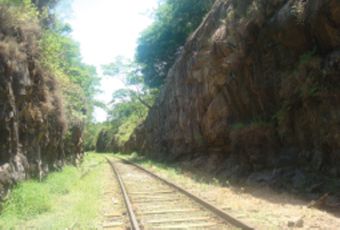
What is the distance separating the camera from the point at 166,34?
113 ft

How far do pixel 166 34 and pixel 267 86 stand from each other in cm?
2174

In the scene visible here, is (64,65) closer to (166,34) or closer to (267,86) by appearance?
(267,86)

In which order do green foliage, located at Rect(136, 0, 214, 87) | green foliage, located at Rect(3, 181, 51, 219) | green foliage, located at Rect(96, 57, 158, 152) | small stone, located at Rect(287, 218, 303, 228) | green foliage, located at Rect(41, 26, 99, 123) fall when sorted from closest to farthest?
small stone, located at Rect(287, 218, 303, 228), green foliage, located at Rect(3, 181, 51, 219), green foliage, located at Rect(41, 26, 99, 123), green foliage, located at Rect(136, 0, 214, 87), green foliage, located at Rect(96, 57, 158, 152)

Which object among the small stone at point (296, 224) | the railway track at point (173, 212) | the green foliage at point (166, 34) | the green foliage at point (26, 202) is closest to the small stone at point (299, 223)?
the small stone at point (296, 224)

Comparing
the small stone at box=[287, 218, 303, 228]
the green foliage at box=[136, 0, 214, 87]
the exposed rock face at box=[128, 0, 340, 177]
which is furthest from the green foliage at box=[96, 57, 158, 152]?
the small stone at box=[287, 218, 303, 228]

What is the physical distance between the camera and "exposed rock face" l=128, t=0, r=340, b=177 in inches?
418

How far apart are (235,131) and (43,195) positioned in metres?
7.74

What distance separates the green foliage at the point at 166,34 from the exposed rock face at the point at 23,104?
56.4 ft

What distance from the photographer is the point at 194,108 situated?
2072cm

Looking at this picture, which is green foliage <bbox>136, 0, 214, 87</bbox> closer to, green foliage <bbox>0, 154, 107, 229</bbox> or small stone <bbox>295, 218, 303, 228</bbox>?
green foliage <bbox>0, 154, 107, 229</bbox>

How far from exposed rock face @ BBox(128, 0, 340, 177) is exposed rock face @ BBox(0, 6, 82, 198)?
7110 millimetres

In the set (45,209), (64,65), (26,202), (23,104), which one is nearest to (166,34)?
(64,65)

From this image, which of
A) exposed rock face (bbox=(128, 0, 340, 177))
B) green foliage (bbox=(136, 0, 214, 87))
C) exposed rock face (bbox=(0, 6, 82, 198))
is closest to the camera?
exposed rock face (bbox=(0, 6, 82, 198))

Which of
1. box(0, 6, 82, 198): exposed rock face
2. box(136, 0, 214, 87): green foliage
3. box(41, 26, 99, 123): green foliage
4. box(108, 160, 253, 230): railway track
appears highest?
box(136, 0, 214, 87): green foliage
